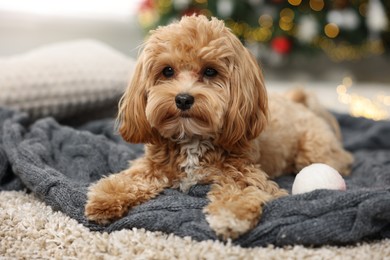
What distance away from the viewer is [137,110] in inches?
90.2

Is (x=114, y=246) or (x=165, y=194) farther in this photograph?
(x=165, y=194)

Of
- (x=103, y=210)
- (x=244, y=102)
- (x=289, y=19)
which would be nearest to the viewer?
(x=103, y=210)

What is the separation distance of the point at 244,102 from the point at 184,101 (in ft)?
0.86

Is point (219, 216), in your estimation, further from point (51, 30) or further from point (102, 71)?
point (51, 30)

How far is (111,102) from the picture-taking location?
3771 mm

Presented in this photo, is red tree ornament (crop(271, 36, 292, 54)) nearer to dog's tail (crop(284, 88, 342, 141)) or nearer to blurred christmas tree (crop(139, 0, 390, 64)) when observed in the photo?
blurred christmas tree (crop(139, 0, 390, 64))

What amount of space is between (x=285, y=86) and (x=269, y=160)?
388 centimetres

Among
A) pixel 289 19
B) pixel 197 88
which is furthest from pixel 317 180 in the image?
pixel 289 19

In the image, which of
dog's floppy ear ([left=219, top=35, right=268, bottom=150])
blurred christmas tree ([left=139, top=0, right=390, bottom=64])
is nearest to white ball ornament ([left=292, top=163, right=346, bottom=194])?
dog's floppy ear ([left=219, top=35, right=268, bottom=150])

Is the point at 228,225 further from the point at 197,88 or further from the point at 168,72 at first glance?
the point at 168,72

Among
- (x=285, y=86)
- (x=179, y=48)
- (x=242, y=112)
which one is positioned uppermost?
(x=179, y=48)

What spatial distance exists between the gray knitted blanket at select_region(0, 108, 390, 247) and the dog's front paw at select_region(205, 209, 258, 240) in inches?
1.3

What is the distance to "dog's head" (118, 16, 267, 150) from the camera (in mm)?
2158

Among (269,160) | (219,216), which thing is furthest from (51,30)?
(219,216)
